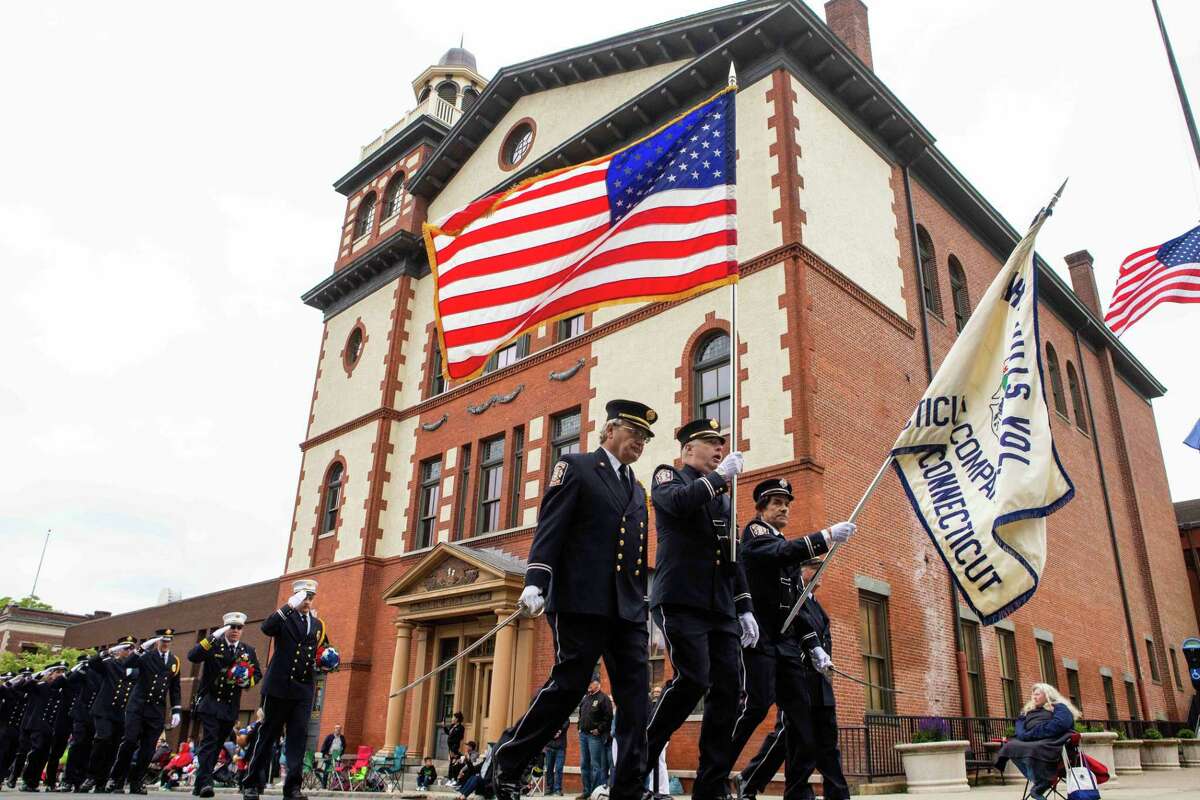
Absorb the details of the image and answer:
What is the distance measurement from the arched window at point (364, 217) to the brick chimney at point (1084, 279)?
25.4 m

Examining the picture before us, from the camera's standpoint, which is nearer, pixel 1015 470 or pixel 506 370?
pixel 1015 470

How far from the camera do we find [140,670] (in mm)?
11805

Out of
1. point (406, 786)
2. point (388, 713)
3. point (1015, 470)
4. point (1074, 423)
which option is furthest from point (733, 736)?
point (1074, 423)

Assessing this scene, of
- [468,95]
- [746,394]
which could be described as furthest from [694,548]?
[468,95]

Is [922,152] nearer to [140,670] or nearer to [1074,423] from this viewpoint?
[1074,423]

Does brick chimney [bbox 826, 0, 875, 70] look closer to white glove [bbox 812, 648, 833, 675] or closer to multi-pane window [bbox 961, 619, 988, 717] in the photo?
multi-pane window [bbox 961, 619, 988, 717]

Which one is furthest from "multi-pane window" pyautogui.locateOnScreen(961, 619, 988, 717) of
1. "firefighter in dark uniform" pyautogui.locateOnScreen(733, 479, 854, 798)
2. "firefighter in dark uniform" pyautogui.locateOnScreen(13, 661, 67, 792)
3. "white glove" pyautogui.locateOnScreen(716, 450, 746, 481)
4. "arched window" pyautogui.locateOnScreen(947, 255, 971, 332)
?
"firefighter in dark uniform" pyautogui.locateOnScreen(13, 661, 67, 792)

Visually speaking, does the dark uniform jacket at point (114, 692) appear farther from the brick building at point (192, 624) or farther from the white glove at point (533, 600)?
the brick building at point (192, 624)

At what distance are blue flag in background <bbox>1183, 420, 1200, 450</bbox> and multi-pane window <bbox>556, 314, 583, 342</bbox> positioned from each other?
41.8 ft

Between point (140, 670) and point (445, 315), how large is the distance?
664 cm

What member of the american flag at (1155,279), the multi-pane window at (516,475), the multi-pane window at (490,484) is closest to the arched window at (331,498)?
the multi-pane window at (490,484)

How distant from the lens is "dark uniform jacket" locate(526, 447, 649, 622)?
17.2 feet

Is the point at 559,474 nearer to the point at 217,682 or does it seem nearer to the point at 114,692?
the point at 217,682

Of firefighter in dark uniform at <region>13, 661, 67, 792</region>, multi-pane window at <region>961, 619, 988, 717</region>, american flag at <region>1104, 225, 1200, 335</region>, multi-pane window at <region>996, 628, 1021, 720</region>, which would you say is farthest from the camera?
multi-pane window at <region>996, 628, 1021, 720</region>
